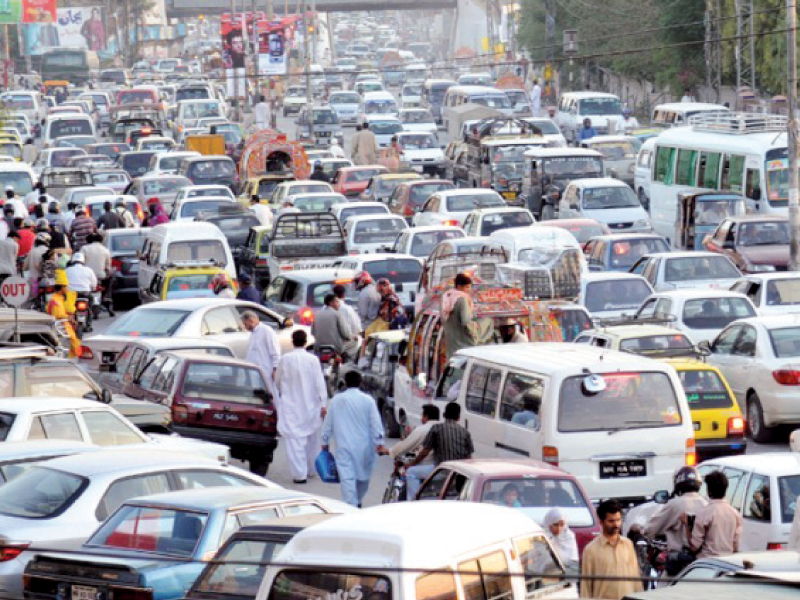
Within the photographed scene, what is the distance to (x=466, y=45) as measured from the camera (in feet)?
539

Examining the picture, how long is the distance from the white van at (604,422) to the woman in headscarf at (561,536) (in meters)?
3.33

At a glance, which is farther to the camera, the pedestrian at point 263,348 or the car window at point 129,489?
the pedestrian at point 263,348

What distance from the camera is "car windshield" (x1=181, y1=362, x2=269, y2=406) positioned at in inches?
787

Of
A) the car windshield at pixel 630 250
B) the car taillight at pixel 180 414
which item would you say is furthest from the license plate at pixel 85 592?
the car windshield at pixel 630 250

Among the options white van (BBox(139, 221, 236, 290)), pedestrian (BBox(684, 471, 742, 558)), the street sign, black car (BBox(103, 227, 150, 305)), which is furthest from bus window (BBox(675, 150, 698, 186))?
pedestrian (BBox(684, 471, 742, 558))

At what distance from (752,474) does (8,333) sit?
37.9ft

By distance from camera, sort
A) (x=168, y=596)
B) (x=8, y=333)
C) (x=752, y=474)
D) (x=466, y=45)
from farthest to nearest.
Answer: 1. (x=466, y=45)
2. (x=8, y=333)
3. (x=752, y=474)
4. (x=168, y=596)

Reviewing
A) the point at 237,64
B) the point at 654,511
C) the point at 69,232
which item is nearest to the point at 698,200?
the point at 69,232

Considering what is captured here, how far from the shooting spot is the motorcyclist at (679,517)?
14.0 metres

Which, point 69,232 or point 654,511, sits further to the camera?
point 69,232

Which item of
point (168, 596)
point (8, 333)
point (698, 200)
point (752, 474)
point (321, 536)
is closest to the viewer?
point (321, 536)

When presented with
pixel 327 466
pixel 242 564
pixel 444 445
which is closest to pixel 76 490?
pixel 242 564

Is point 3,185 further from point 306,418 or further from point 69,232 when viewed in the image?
point 306,418

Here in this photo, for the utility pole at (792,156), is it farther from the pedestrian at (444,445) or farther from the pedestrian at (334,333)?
the pedestrian at (444,445)
